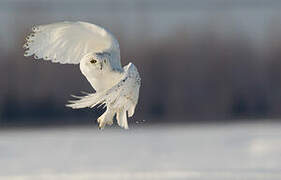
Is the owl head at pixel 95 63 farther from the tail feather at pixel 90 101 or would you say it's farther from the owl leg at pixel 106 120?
the owl leg at pixel 106 120

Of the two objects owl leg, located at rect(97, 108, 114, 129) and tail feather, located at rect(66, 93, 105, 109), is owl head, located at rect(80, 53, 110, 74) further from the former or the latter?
owl leg, located at rect(97, 108, 114, 129)

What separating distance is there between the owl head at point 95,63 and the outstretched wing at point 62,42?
0.84 feet

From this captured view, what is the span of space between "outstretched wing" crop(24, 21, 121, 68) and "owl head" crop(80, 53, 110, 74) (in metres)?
0.26

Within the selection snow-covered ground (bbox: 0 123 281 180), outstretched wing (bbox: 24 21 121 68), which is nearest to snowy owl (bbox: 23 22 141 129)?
outstretched wing (bbox: 24 21 121 68)

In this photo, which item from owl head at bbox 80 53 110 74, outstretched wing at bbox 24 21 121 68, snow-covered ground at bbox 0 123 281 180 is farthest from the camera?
snow-covered ground at bbox 0 123 281 180

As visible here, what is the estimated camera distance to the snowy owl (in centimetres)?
479

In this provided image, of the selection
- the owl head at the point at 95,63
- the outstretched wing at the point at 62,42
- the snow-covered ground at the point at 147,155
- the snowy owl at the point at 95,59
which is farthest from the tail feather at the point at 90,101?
the snow-covered ground at the point at 147,155

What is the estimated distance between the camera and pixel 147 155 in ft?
34.7

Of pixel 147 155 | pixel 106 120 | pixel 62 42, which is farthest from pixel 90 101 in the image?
pixel 147 155

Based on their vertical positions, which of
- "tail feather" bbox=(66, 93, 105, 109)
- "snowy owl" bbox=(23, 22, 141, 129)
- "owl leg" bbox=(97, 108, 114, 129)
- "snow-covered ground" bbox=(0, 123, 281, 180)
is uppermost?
"snowy owl" bbox=(23, 22, 141, 129)

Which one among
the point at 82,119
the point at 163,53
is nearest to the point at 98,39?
the point at 82,119

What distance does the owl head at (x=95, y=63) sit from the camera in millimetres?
4750

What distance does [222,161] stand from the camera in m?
9.91

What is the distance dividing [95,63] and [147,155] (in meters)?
5.87
